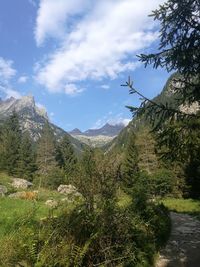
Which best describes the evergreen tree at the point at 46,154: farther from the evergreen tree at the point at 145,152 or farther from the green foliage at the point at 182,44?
the green foliage at the point at 182,44

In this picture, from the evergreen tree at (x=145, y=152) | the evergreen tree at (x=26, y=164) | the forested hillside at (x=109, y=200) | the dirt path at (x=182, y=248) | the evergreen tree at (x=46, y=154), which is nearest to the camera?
the forested hillside at (x=109, y=200)

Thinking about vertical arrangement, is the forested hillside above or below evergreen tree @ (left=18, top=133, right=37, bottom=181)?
below

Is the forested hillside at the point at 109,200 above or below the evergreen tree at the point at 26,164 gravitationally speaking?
below

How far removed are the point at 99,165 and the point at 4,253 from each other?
3646 mm

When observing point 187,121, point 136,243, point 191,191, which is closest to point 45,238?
point 136,243

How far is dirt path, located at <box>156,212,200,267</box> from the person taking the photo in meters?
13.1

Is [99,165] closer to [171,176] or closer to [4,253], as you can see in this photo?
[4,253]

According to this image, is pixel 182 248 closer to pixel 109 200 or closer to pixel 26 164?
pixel 109 200

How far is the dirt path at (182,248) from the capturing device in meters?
13.1

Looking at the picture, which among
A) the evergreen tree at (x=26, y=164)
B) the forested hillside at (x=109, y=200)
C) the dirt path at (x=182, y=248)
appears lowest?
the dirt path at (x=182, y=248)

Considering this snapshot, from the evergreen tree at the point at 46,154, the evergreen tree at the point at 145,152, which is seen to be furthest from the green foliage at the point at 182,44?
the evergreen tree at the point at 46,154

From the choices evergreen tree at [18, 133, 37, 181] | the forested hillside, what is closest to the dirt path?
the forested hillside

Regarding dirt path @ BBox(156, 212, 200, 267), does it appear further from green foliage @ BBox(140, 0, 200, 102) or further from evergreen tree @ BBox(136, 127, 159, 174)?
evergreen tree @ BBox(136, 127, 159, 174)

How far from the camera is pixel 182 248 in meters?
15.0
